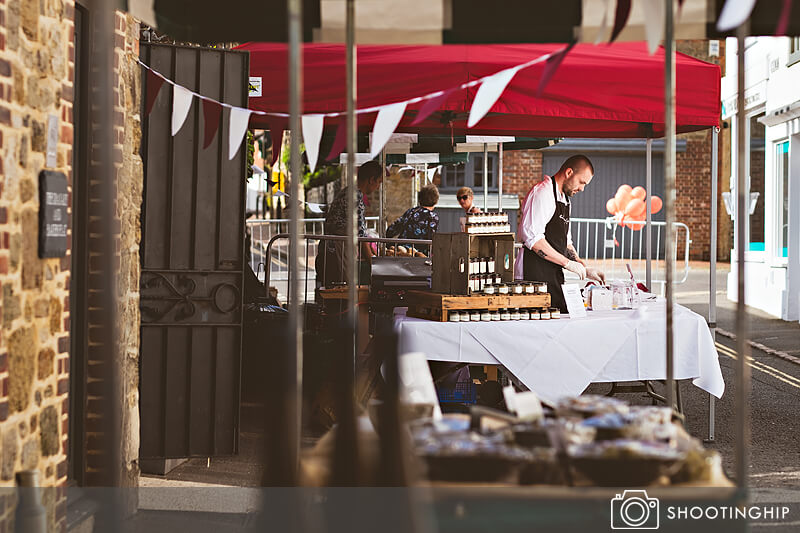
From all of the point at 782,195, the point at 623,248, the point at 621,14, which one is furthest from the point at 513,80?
the point at 623,248

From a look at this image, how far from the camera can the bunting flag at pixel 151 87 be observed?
5.30 meters

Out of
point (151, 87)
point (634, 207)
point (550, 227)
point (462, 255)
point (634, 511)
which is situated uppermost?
point (634, 207)

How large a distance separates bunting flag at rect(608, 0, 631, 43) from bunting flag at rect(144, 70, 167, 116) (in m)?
3.03

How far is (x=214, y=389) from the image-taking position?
5.48 metres

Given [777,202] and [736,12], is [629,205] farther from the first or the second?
[736,12]

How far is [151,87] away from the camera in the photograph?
5.31m

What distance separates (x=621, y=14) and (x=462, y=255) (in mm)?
2498

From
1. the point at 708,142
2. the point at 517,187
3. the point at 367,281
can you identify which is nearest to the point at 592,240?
the point at 517,187

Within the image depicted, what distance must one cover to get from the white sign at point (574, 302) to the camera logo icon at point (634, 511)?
3.25 m

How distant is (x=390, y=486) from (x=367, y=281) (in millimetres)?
5648

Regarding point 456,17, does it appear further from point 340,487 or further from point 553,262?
point 553,262

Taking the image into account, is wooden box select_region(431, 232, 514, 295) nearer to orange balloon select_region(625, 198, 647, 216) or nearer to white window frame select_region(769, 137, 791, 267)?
white window frame select_region(769, 137, 791, 267)

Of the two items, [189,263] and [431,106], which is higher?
[431,106]

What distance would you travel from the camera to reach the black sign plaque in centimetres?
353
